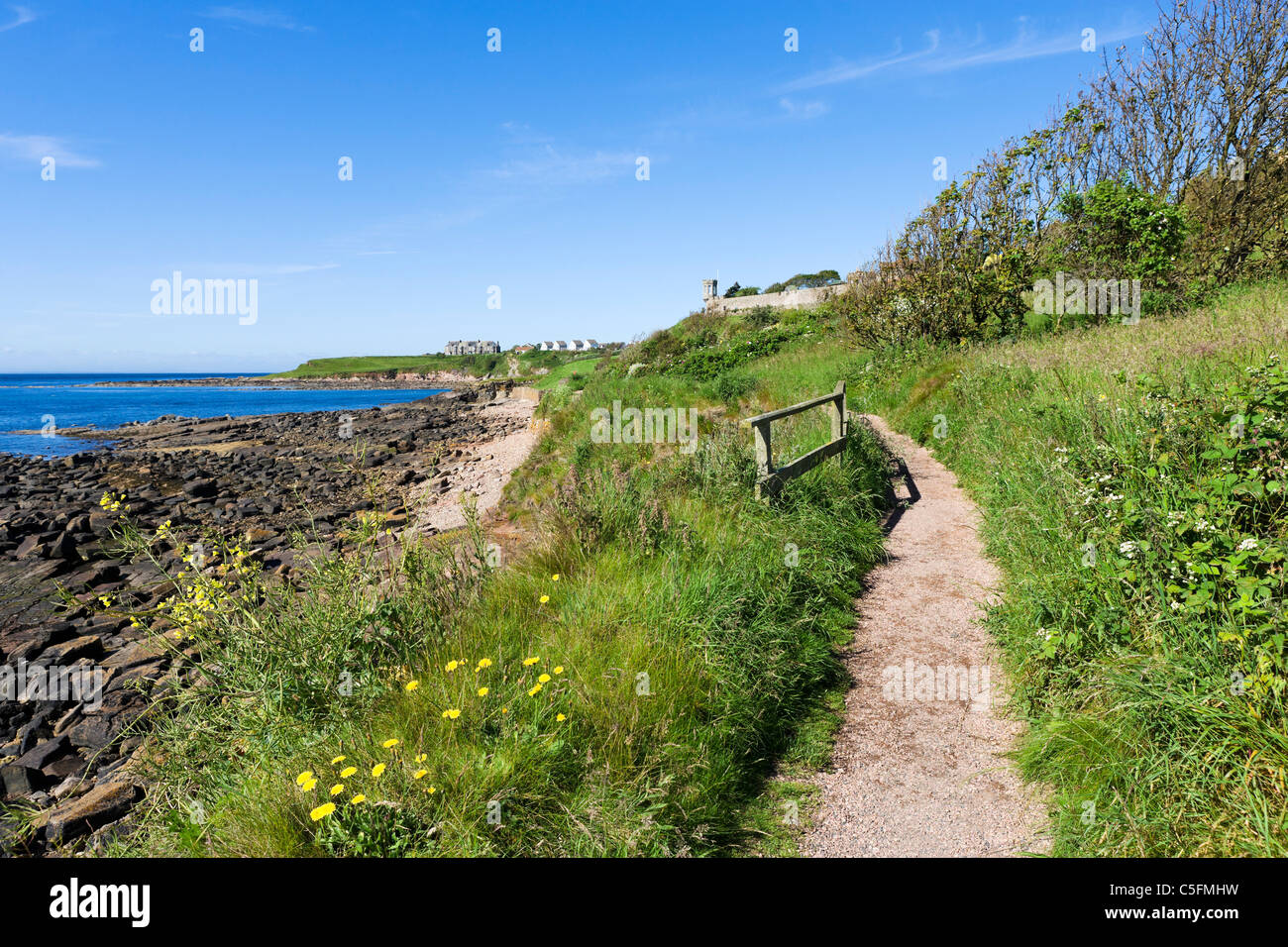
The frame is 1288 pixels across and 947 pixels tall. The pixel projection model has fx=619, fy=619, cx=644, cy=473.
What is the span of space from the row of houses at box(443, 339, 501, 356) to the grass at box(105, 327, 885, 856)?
14117cm

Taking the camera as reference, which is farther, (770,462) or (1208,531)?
(770,462)

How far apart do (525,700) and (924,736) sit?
2.75m

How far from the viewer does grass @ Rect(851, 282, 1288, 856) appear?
286cm

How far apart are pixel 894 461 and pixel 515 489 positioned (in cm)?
852

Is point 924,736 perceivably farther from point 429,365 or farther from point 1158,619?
point 429,365

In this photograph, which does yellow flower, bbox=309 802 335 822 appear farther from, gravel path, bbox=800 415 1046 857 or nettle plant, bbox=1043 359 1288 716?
nettle plant, bbox=1043 359 1288 716

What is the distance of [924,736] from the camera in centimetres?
428

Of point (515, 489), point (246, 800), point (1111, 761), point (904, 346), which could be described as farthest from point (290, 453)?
point (1111, 761)

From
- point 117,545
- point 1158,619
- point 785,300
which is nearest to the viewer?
point 1158,619

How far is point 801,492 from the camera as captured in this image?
768 cm

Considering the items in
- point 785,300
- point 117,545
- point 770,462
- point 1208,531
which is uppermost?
point 785,300

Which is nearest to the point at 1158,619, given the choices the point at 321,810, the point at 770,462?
the point at 770,462
